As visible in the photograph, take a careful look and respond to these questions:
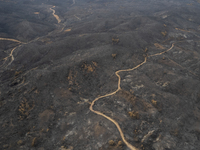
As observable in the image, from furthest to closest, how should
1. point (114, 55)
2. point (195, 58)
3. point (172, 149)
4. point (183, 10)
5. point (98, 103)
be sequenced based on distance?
1. point (183, 10)
2. point (195, 58)
3. point (114, 55)
4. point (98, 103)
5. point (172, 149)

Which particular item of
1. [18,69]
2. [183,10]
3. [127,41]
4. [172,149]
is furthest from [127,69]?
[183,10]

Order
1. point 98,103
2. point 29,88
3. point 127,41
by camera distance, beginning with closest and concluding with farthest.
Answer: point 98,103 → point 29,88 → point 127,41

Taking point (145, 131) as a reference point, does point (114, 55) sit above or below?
above

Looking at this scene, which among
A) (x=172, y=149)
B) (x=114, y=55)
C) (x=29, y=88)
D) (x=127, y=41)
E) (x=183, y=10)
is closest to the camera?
(x=172, y=149)

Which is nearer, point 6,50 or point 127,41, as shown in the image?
point 127,41

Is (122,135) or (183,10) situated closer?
(122,135)

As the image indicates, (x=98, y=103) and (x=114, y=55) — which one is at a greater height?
(x=114, y=55)

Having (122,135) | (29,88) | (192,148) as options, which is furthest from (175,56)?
(29,88)

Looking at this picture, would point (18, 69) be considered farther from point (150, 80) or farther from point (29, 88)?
point (150, 80)

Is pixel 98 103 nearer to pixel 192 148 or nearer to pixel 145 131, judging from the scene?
pixel 145 131
